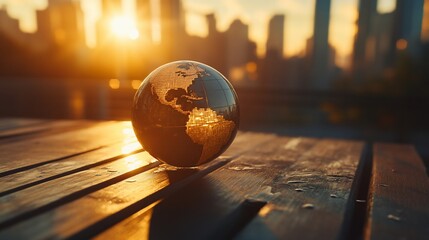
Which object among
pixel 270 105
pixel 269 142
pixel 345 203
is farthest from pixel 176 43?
pixel 345 203

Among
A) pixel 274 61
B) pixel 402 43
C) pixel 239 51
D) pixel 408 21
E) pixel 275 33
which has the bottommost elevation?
pixel 402 43

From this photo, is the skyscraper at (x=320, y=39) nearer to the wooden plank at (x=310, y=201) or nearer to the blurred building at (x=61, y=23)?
the wooden plank at (x=310, y=201)

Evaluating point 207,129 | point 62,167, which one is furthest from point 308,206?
point 62,167

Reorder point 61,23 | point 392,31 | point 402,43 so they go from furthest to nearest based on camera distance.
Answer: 1. point 61,23
2. point 402,43
3. point 392,31

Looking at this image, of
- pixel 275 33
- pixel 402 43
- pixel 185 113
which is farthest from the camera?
pixel 275 33

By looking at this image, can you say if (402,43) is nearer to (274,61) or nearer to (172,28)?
(172,28)

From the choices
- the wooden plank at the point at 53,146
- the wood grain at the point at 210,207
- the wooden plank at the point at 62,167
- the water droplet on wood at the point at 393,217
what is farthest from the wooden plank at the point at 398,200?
the wooden plank at the point at 53,146

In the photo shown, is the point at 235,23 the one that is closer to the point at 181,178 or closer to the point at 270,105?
the point at 270,105

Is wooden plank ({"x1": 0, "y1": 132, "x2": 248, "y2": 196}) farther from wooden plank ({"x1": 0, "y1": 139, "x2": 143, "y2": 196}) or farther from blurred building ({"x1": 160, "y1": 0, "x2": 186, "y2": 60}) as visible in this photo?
blurred building ({"x1": 160, "y1": 0, "x2": 186, "y2": 60})
